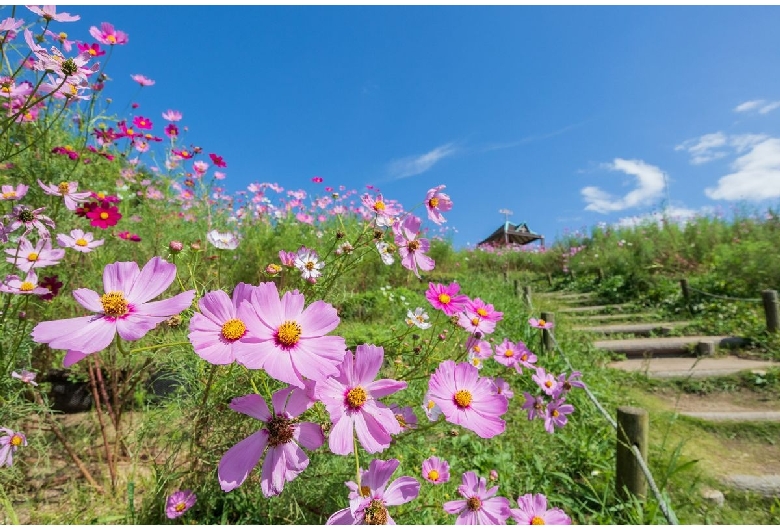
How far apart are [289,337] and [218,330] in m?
0.08

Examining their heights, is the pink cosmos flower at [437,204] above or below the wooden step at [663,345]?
above

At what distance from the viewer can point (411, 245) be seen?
832 mm

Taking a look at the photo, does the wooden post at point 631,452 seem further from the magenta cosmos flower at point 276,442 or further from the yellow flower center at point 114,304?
the yellow flower center at point 114,304

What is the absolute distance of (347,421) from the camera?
503 mm

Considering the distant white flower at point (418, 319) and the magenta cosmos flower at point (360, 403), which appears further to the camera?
the distant white flower at point (418, 319)

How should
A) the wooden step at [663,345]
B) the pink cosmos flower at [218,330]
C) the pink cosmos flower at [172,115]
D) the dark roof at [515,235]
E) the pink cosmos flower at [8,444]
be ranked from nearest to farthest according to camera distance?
1. the pink cosmos flower at [218,330]
2. the pink cosmos flower at [8,444]
3. the pink cosmos flower at [172,115]
4. the wooden step at [663,345]
5. the dark roof at [515,235]

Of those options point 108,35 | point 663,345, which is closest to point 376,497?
point 108,35

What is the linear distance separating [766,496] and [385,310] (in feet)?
9.20

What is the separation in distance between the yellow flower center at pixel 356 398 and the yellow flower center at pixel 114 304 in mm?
280

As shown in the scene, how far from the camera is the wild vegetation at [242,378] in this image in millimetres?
478

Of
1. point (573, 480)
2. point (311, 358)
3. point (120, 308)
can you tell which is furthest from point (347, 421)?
point (573, 480)

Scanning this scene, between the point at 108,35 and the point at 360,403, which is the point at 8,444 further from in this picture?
the point at 108,35

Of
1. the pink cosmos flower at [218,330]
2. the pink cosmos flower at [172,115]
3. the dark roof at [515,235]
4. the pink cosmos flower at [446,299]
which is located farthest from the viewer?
the dark roof at [515,235]

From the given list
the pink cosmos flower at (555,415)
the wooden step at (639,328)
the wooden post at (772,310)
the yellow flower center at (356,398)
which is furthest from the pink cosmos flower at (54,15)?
the wooden post at (772,310)
